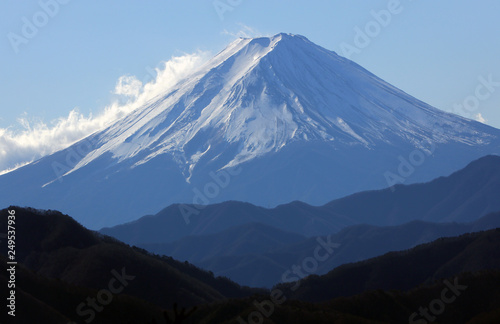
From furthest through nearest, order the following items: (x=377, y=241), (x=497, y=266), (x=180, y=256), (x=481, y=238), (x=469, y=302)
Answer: (x=180, y=256), (x=377, y=241), (x=481, y=238), (x=497, y=266), (x=469, y=302)

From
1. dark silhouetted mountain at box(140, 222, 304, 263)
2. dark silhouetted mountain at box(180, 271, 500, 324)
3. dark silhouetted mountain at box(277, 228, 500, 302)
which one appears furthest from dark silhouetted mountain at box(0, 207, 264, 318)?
dark silhouetted mountain at box(140, 222, 304, 263)

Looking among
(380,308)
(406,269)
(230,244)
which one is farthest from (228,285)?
(230,244)

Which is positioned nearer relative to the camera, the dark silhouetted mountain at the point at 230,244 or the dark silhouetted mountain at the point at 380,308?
the dark silhouetted mountain at the point at 380,308

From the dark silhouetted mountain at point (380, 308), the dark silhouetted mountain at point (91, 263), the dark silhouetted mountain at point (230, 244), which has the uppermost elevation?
the dark silhouetted mountain at point (230, 244)

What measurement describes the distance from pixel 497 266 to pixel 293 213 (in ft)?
416

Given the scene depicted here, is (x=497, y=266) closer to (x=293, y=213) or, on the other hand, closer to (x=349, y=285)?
(x=349, y=285)

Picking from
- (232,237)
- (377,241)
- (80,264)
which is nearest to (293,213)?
(232,237)

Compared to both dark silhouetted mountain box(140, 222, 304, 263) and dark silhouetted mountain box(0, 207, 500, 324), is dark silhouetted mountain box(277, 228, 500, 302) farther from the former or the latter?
dark silhouetted mountain box(140, 222, 304, 263)

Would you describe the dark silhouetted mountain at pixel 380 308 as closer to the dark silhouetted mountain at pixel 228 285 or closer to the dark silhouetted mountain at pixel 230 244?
the dark silhouetted mountain at pixel 228 285

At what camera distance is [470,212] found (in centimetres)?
18738

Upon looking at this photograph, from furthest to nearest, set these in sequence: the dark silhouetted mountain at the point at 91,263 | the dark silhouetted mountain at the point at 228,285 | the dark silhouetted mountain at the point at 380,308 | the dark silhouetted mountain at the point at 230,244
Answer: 1. the dark silhouetted mountain at the point at 230,244
2. the dark silhouetted mountain at the point at 91,263
3. the dark silhouetted mountain at the point at 228,285
4. the dark silhouetted mountain at the point at 380,308

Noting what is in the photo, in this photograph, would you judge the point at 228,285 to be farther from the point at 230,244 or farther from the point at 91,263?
the point at 230,244

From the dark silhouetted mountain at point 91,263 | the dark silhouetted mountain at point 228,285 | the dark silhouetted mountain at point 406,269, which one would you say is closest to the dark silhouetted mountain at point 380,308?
the dark silhouetted mountain at point 228,285

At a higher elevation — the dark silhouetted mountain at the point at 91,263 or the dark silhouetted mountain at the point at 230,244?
the dark silhouetted mountain at the point at 230,244
